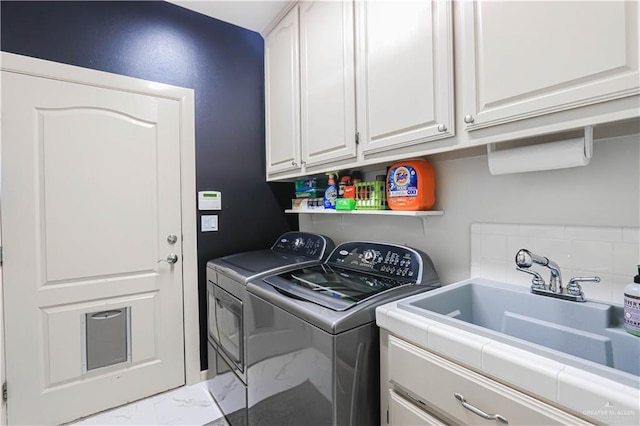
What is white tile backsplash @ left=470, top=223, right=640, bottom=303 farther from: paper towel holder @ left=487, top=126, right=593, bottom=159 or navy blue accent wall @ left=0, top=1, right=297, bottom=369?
navy blue accent wall @ left=0, top=1, right=297, bottom=369

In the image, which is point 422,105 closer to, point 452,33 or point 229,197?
point 452,33

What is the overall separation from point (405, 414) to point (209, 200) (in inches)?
70.6

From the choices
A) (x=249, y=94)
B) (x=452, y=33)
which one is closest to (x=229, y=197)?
(x=249, y=94)

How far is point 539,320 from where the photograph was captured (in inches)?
43.7

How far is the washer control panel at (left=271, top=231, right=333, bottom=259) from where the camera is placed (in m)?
1.99

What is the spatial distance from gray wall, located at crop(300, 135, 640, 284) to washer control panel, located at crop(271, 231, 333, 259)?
1.06 ft

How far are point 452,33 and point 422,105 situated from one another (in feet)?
0.84

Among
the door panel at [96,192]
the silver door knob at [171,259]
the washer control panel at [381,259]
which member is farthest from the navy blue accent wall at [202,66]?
the washer control panel at [381,259]

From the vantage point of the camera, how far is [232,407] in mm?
1713

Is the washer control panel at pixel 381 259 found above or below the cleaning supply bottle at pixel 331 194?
below

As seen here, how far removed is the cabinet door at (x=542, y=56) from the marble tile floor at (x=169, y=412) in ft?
6.92

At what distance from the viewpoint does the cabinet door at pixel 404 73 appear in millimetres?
1125

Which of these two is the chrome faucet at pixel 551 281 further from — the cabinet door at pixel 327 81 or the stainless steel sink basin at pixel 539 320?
the cabinet door at pixel 327 81

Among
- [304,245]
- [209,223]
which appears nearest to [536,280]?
[304,245]
